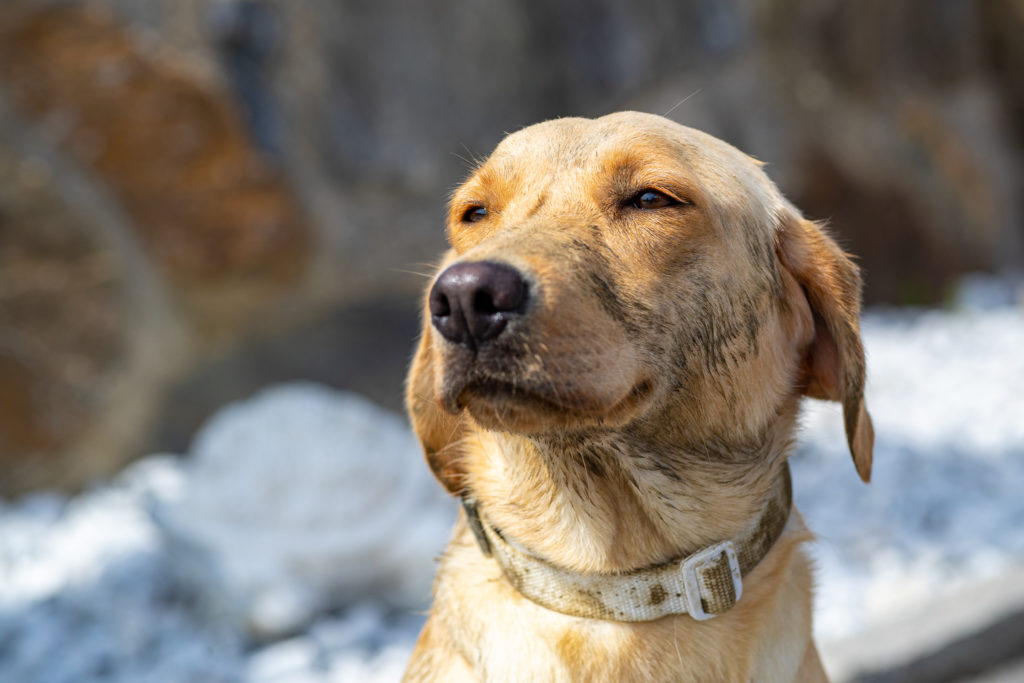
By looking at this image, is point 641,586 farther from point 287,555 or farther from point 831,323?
point 287,555

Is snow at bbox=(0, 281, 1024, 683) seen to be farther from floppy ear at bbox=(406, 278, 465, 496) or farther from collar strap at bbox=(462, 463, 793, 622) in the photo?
collar strap at bbox=(462, 463, 793, 622)

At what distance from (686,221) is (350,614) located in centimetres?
207

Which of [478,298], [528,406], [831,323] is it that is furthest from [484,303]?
[831,323]

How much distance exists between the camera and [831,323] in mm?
1570

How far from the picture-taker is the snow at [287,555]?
8.95ft

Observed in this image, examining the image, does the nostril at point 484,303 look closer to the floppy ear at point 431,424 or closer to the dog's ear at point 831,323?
the floppy ear at point 431,424

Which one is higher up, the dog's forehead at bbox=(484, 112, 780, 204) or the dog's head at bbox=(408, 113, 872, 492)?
the dog's forehead at bbox=(484, 112, 780, 204)

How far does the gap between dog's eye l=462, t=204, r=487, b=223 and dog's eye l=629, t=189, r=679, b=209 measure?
298 mm

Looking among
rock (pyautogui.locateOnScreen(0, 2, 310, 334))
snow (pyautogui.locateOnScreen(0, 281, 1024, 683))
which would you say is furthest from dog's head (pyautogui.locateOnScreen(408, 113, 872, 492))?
rock (pyautogui.locateOnScreen(0, 2, 310, 334))

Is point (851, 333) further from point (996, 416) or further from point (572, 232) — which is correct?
point (996, 416)

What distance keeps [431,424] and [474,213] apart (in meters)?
0.42

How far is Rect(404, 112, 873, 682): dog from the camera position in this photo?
125 centimetres

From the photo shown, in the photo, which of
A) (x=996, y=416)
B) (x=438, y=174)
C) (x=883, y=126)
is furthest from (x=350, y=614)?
(x=883, y=126)

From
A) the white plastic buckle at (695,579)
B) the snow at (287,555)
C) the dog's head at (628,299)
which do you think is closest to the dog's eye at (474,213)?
the dog's head at (628,299)
